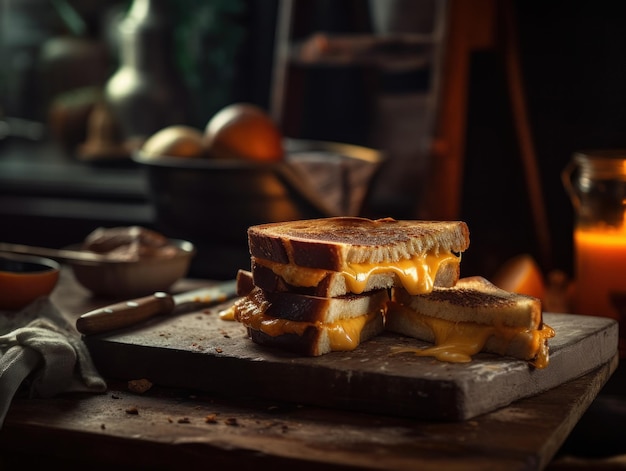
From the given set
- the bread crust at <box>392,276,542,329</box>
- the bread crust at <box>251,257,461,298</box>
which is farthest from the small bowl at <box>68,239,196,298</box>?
the bread crust at <box>392,276,542,329</box>

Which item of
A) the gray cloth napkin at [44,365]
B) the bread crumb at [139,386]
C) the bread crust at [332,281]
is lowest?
the bread crumb at [139,386]

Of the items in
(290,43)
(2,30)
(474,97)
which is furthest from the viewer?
(2,30)

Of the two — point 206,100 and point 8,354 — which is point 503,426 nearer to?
point 8,354

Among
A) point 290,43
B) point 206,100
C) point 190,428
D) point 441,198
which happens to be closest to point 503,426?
point 190,428

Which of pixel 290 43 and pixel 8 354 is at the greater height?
pixel 290 43

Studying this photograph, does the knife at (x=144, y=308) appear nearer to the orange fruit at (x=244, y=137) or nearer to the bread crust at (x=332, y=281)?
the bread crust at (x=332, y=281)

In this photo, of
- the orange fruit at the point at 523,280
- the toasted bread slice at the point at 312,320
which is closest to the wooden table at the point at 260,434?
the toasted bread slice at the point at 312,320
